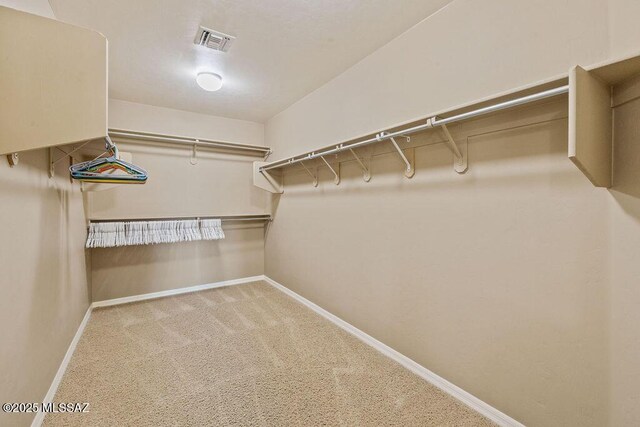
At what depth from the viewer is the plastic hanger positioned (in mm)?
1983

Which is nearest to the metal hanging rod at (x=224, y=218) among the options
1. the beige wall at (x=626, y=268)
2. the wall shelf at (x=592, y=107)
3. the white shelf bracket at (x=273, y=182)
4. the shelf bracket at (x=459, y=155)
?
the white shelf bracket at (x=273, y=182)

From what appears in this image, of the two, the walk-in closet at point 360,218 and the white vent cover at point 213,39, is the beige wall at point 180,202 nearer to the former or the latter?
the walk-in closet at point 360,218

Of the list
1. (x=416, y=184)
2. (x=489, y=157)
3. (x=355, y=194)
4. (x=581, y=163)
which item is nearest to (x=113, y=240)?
(x=355, y=194)

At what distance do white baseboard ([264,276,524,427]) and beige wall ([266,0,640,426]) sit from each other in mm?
43

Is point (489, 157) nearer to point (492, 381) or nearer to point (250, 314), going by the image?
point (492, 381)

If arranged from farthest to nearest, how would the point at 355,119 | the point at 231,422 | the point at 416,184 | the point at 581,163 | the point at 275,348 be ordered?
1. the point at 355,119
2. the point at 275,348
3. the point at 416,184
4. the point at 231,422
5. the point at 581,163

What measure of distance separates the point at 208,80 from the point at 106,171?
114 cm

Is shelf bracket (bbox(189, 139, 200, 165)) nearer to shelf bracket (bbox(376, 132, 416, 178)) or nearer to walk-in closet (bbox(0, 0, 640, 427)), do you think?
walk-in closet (bbox(0, 0, 640, 427))

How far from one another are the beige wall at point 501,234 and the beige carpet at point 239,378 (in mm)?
293

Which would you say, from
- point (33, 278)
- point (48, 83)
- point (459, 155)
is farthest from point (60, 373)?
point (459, 155)

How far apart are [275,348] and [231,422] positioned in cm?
75

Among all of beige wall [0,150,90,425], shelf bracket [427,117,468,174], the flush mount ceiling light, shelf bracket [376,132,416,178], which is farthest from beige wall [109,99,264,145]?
shelf bracket [427,117,468,174]

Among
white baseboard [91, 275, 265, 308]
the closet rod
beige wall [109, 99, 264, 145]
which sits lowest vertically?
white baseboard [91, 275, 265, 308]

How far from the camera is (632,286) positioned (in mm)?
1073
